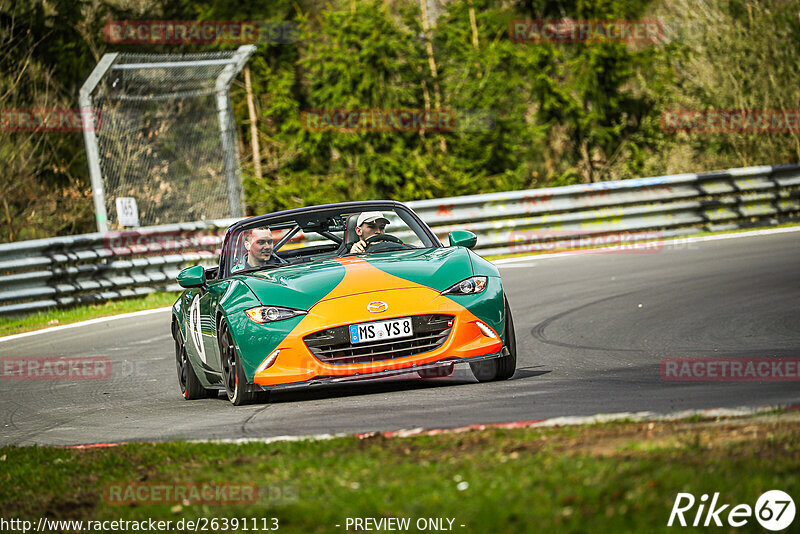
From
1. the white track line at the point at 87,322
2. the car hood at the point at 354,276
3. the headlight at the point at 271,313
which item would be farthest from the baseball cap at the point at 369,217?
the white track line at the point at 87,322

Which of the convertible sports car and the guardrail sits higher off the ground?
the convertible sports car

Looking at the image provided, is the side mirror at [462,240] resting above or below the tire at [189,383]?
above

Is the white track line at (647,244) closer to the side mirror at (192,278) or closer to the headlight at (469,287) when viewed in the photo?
the side mirror at (192,278)

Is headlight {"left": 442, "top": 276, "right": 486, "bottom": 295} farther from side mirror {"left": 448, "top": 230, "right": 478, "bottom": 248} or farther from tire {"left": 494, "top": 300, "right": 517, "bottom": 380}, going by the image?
side mirror {"left": 448, "top": 230, "right": 478, "bottom": 248}

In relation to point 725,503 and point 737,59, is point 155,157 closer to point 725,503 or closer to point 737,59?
point 737,59

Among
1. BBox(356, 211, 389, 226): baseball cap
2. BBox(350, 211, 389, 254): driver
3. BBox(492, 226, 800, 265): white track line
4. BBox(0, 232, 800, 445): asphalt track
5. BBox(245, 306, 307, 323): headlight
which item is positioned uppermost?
BBox(356, 211, 389, 226): baseball cap

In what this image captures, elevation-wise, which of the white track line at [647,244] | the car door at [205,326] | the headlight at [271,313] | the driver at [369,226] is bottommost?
the white track line at [647,244]

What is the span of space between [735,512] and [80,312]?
1372 cm

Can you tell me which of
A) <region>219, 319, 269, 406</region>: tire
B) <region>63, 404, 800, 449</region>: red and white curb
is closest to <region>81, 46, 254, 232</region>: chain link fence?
<region>219, 319, 269, 406</region>: tire

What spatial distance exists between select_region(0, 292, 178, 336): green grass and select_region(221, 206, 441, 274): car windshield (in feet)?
22.9

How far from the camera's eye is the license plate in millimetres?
7457

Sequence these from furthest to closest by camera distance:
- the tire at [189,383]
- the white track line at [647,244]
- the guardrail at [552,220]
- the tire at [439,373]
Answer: the white track line at [647,244]
the guardrail at [552,220]
the tire at [189,383]
the tire at [439,373]

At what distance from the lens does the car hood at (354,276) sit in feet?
25.0

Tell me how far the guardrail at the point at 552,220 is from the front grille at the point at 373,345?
1015 cm
